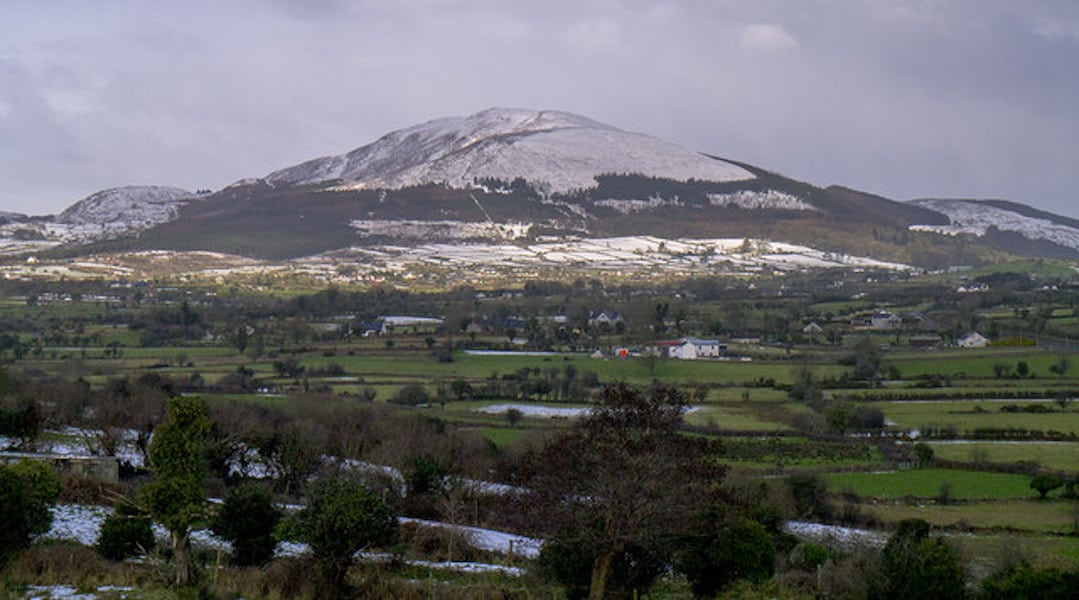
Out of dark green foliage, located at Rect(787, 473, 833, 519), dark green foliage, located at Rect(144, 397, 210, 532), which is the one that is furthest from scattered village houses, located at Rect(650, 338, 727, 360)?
dark green foliage, located at Rect(144, 397, 210, 532)

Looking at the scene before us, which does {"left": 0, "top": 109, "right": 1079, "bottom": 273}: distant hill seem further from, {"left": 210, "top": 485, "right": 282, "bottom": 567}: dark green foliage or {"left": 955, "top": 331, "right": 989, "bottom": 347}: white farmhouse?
{"left": 210, "top": 485, "right": 282, "bottom": 567}: dark green foliage

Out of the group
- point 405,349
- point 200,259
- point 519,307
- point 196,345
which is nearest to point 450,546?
point 405,349

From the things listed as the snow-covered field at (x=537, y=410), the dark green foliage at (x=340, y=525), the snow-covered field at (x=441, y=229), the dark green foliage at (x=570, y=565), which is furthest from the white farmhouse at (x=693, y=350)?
the snow-covered field at (x=441, y=229)

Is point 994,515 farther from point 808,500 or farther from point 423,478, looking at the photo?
point 423,478

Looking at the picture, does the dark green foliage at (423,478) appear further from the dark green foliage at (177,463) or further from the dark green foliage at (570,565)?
the dark green foliage at (177,463)

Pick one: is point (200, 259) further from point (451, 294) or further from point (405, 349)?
point (405, 349)
